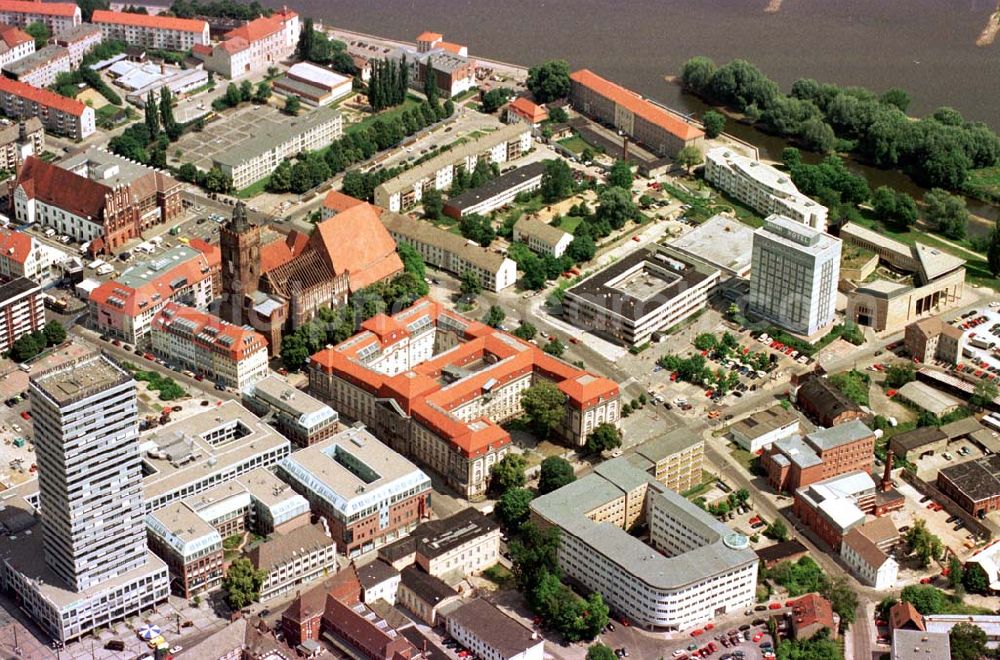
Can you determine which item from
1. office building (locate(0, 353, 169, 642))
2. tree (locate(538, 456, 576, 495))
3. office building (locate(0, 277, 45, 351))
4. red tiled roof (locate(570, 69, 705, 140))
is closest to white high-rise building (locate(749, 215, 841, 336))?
tree (locate(538, 456, 576, 495))

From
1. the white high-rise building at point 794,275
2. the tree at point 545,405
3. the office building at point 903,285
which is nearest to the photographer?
the tree at point 545,405

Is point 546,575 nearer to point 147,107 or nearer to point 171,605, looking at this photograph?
point 171,605

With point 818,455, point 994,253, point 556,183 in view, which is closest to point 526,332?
point 556,183

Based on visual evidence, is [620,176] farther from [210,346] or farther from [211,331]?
[210,346]

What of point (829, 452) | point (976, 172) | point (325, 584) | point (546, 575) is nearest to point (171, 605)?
point (325, 584)

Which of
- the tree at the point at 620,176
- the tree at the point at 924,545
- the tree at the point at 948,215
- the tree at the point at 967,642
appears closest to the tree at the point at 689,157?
the tree at the point at 620,176

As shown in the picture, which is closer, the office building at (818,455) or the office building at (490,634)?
the office building at (490,634)

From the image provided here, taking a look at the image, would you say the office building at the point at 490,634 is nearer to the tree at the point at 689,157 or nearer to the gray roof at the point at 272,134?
the gray roof at the point at 272,134
